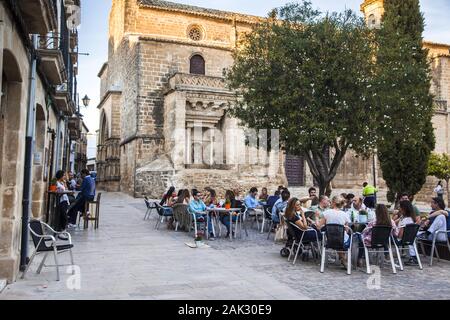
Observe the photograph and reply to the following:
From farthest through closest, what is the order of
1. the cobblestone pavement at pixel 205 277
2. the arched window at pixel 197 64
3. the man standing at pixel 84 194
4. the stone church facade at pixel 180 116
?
1. the arched window at pixel 197 64
2. the stone church facade at pixel 180 116
3. the man standing at pixel 84 194
4. the cobblestone pavement at pixel 205 277

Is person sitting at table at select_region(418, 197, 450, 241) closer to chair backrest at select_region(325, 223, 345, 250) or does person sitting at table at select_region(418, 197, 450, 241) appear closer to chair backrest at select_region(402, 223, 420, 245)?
chair backrest at select_region(402, 223, 420, 245)

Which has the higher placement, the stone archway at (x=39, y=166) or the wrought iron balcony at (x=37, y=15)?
the wrought iron balcony at (x=37, y=15)

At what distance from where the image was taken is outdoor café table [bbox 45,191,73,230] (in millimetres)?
10766

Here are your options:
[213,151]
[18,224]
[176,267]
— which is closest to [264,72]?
[176,267]

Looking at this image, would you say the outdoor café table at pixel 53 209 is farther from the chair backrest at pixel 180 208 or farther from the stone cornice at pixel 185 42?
the stone cornice at pixel 185 42

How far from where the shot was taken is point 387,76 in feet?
41.7

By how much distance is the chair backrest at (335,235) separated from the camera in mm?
7199

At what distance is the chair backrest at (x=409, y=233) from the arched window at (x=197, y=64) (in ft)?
67.8

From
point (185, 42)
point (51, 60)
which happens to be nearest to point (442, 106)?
point (185, 42)

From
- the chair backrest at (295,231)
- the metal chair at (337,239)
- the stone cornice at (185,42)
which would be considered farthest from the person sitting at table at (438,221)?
the stone cornice at (185,42)

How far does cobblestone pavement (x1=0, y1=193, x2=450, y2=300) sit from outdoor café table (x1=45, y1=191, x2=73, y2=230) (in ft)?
3.75
